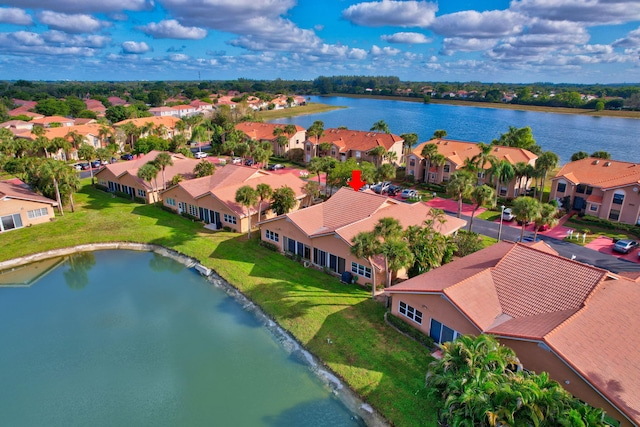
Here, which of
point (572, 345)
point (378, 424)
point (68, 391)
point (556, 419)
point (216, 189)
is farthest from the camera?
point (216, 189)

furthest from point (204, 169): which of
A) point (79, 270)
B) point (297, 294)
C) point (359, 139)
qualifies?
point (359, 139)

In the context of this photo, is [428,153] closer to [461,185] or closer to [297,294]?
[461,185]

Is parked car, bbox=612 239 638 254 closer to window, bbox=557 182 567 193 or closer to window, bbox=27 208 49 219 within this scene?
window, bbox=557 182 567 193

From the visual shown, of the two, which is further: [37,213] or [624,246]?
[37,213]

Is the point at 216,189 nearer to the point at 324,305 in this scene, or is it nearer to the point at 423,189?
the point at 324,305

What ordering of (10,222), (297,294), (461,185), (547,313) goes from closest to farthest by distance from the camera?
(547,313) → (297,294) → (461,185) → (10,222)

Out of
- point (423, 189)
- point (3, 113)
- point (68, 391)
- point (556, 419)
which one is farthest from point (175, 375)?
point (3, 113)
